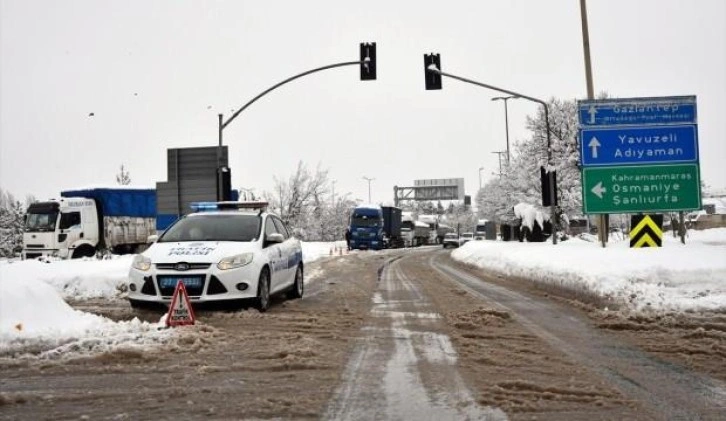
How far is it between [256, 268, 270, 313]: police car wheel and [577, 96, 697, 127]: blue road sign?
37.7 feet

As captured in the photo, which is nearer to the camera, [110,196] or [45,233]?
[45,233]

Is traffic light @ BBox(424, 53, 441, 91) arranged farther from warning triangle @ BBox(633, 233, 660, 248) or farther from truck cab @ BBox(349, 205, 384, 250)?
truck cab @ BBox(349, 205, 384, 250)

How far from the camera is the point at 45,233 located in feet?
97.3

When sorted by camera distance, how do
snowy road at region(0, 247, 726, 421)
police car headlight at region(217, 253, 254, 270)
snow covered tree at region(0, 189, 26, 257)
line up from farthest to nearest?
snow covered tree at region(0, 189, 26, 257)
police car headlight at region(217, 253, 254, 270)
snowy road at region(0, 247, 726, 421)

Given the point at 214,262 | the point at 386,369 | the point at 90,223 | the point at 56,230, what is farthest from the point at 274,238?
the point at 90,223

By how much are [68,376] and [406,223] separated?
6162 centimetres

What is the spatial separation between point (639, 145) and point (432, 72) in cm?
658

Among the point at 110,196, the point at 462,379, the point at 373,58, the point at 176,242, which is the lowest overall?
the point at 462,379

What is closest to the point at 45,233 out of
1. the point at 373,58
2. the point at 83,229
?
the point at 83,229

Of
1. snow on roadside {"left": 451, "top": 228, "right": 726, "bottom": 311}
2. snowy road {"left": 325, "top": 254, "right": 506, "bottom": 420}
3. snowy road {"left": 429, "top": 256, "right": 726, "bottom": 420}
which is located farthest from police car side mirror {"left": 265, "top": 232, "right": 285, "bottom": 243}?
snow on roadside {"left": 451, "top": 228, "right": 726, "bottom": 311}

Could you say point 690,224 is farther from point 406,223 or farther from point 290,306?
point 290,306

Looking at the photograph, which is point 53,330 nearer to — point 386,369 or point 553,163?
point 386,369

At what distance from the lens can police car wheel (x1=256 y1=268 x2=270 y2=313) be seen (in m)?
9.77

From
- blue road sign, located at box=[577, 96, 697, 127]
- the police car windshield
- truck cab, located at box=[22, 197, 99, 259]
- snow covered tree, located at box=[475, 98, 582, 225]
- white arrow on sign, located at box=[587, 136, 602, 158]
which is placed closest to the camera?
the police car windshield
